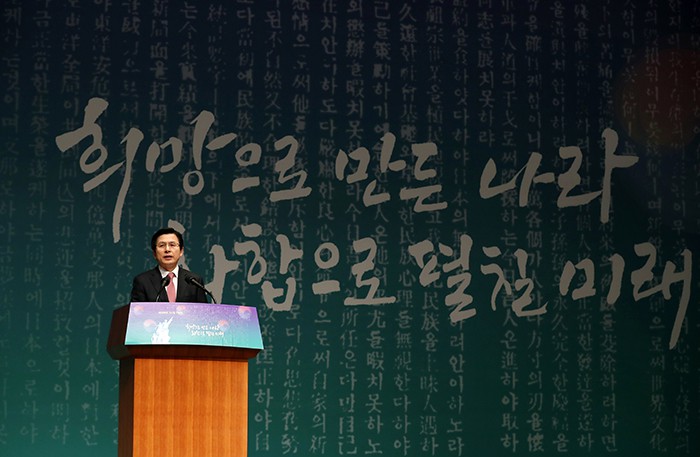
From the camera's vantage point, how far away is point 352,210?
5.14m

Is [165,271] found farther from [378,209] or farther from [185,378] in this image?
[378,209]

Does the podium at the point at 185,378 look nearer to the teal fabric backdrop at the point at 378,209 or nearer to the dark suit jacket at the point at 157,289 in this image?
the dark suit jacket at the point at 157,289

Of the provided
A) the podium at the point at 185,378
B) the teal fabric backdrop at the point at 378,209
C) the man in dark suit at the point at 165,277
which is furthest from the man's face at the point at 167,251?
the teal fabric backdrop at the point at 378,209

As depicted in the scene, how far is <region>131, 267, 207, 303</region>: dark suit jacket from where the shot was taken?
12.2 ft

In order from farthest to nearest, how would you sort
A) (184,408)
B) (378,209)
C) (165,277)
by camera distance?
(378,209), (165,277), (184,408)

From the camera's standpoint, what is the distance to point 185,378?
3127 mm

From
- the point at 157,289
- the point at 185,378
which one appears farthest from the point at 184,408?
the point at 157,289

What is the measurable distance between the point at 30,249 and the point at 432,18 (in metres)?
2.21

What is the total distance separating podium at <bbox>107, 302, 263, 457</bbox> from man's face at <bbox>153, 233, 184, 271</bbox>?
66 cm

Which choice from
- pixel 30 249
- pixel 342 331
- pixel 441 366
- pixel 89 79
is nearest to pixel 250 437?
pixel 342 331

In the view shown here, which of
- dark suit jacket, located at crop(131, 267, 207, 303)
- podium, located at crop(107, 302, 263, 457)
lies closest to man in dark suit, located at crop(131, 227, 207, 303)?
dark suit jacket, located at crop(131, 267, 207, 303)

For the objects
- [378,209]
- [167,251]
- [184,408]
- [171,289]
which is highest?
[378,209]

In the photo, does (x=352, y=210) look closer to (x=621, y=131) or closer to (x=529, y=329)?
(x=529, y=329)

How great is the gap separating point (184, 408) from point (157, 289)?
0.79 metres
